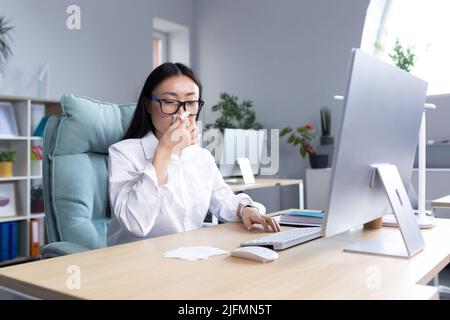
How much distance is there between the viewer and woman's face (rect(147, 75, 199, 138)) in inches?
59.4

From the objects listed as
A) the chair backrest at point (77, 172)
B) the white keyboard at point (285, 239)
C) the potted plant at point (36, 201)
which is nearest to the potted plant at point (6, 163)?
the potted plant at point (36, 201)

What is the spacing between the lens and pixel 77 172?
1.57 metres

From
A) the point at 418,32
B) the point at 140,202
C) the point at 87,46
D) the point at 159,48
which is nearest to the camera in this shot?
the point at 140,202

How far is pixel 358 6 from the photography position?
4277 millimetres

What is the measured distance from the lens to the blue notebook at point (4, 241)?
3.33m

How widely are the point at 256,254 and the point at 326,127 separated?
11.7ft

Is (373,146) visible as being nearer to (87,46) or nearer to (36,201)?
(36,201)

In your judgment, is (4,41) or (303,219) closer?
(303,219)

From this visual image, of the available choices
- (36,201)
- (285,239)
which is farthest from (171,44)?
(285,239)

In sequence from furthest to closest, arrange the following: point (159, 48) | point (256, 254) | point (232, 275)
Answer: point (159, 48) → point (256, 254) → point (232, 275)

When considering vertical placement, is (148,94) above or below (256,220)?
above

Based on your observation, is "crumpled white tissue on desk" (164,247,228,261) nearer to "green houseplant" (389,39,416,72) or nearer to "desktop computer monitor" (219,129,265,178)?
"desktop computer monitor" (219,129,265,178)

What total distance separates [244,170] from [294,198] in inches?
48.1
